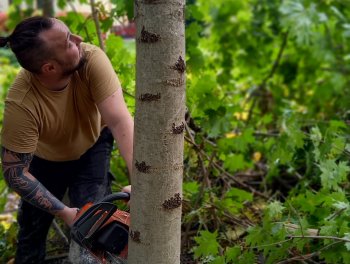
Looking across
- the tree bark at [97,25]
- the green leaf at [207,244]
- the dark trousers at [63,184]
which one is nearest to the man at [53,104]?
the dark trousers at [63,184]

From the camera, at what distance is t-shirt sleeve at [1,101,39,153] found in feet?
8.44

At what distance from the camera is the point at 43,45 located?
8.17 feet

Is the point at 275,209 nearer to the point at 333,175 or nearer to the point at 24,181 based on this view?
the point at 333,175

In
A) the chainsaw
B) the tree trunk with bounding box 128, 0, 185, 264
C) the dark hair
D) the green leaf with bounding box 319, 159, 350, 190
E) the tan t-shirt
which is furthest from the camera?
the green leaf with bounding box 319, 159, 350, 190

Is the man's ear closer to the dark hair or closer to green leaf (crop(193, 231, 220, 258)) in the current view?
the dark hair

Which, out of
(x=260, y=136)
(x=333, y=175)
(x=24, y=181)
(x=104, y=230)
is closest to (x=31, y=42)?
(x=24, y=181)

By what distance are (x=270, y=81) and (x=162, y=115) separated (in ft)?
14.8

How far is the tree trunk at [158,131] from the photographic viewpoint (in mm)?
1903

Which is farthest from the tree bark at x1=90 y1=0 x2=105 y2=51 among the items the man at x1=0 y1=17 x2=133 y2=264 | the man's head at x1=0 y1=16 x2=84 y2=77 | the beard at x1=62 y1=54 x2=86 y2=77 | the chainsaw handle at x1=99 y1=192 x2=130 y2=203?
the chainsaw handle at x1=99 y1=192 x2=130 y2=203

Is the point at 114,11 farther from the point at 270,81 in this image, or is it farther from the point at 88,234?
the point at 270,81

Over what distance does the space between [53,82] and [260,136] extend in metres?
2.62

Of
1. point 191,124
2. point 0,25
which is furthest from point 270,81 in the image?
point 0,25

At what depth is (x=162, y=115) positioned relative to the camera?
1958mm

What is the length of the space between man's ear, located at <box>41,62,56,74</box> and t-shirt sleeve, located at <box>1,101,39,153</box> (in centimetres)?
20
